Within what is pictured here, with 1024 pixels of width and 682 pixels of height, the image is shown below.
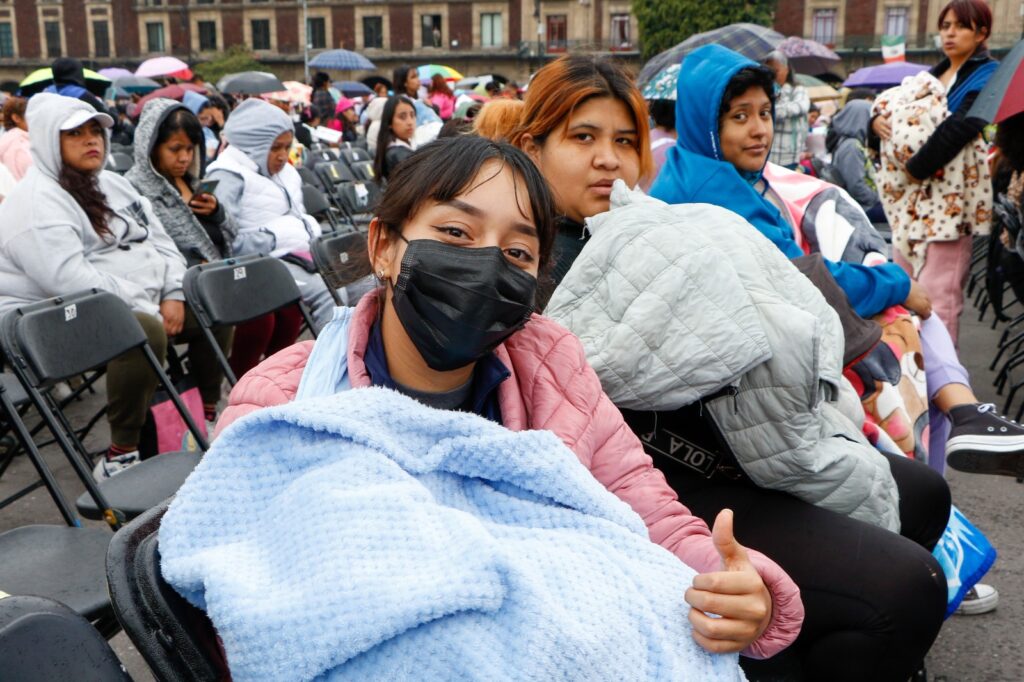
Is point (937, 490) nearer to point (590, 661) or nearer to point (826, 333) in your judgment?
point (826, 333)

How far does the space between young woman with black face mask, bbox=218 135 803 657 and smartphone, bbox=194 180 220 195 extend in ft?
13.4

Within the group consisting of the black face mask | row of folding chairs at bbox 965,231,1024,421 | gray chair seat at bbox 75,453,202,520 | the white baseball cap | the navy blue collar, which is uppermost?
the white baseball cap

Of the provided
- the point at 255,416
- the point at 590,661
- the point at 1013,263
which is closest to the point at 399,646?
the point at 590,661

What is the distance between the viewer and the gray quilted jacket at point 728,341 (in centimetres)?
187

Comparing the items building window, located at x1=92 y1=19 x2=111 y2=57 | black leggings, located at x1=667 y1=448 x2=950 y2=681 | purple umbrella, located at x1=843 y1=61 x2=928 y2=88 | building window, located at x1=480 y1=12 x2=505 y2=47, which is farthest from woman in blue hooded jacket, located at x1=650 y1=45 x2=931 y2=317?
building window, located at x1=92 y1=19 x2=111 y2=57

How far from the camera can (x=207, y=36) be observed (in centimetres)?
6562

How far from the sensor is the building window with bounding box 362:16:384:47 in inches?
2525

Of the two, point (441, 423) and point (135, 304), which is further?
point (135, 304)

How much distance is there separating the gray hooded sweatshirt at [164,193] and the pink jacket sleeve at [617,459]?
4.02 m

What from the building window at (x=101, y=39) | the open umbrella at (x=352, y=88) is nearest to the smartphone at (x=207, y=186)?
the open umbrella at (x=352, y=88)

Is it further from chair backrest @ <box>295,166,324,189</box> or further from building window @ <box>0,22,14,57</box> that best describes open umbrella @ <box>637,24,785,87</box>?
building window @ <box>0,22,14,57</box>

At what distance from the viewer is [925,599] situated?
1903mm

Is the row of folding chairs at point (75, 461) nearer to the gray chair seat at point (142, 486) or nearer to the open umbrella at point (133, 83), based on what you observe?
the gray chair seat at point (142, 486)

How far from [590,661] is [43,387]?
2511mm
